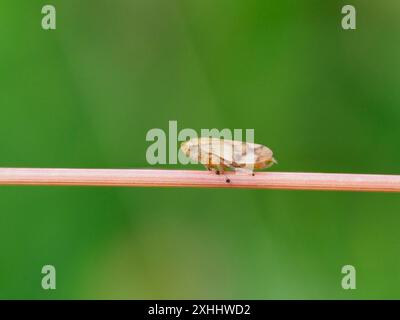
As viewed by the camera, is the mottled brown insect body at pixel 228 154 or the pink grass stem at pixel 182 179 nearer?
the pink grass stem at pixel 182 179

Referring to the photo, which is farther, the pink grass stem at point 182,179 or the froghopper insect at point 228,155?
the froghopper insect at point 228,155

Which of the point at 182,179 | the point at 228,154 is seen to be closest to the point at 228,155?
the point at 228,154

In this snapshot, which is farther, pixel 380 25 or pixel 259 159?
pixel 380 25

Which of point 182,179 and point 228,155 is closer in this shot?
point 182,179

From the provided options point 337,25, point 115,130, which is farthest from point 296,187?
→ point 337,25

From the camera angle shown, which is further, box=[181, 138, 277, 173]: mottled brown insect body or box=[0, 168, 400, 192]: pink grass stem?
box=[181, 138, 277, 173]: mottled brown insect body

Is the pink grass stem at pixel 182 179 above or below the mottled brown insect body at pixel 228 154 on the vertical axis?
below

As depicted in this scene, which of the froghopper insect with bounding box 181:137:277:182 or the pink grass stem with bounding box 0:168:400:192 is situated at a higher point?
the froghopper insect with bounding box 181:137:277:182

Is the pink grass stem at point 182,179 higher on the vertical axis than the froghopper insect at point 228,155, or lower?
lower

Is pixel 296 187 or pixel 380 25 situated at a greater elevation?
pixel 380 25

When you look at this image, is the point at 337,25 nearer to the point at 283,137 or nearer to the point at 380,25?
the point at 380,25

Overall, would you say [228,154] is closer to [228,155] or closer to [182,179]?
[228,155]
